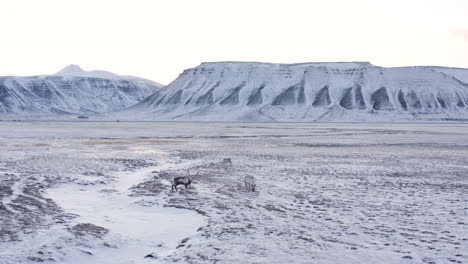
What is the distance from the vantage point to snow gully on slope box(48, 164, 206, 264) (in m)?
11.4

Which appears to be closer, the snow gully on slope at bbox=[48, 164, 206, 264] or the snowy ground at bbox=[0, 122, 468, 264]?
the snowy ground at bbox=[0, 122, 468, 264]

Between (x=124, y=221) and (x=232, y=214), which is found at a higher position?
(x=232, y=214)

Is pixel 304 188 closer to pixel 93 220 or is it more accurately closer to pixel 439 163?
pixel 93 220

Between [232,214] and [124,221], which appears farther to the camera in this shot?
[232,214]

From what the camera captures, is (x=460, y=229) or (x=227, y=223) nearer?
(x=460, y=229)

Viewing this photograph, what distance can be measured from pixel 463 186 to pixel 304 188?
286 inches

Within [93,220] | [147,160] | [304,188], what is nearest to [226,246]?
[93,220]

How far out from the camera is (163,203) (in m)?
17.1

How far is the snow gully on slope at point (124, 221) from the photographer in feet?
37.3

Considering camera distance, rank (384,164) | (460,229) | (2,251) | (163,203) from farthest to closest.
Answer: (384,164)
(163,203)
(460,229)
(2,251)

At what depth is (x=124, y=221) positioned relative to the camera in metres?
14.5

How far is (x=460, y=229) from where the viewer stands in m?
13.0

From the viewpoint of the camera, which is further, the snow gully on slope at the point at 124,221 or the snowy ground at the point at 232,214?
the snow gully on slope at the point at 124,221

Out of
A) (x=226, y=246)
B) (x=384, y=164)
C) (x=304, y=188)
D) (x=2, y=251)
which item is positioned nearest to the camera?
(x=2, y=251)
